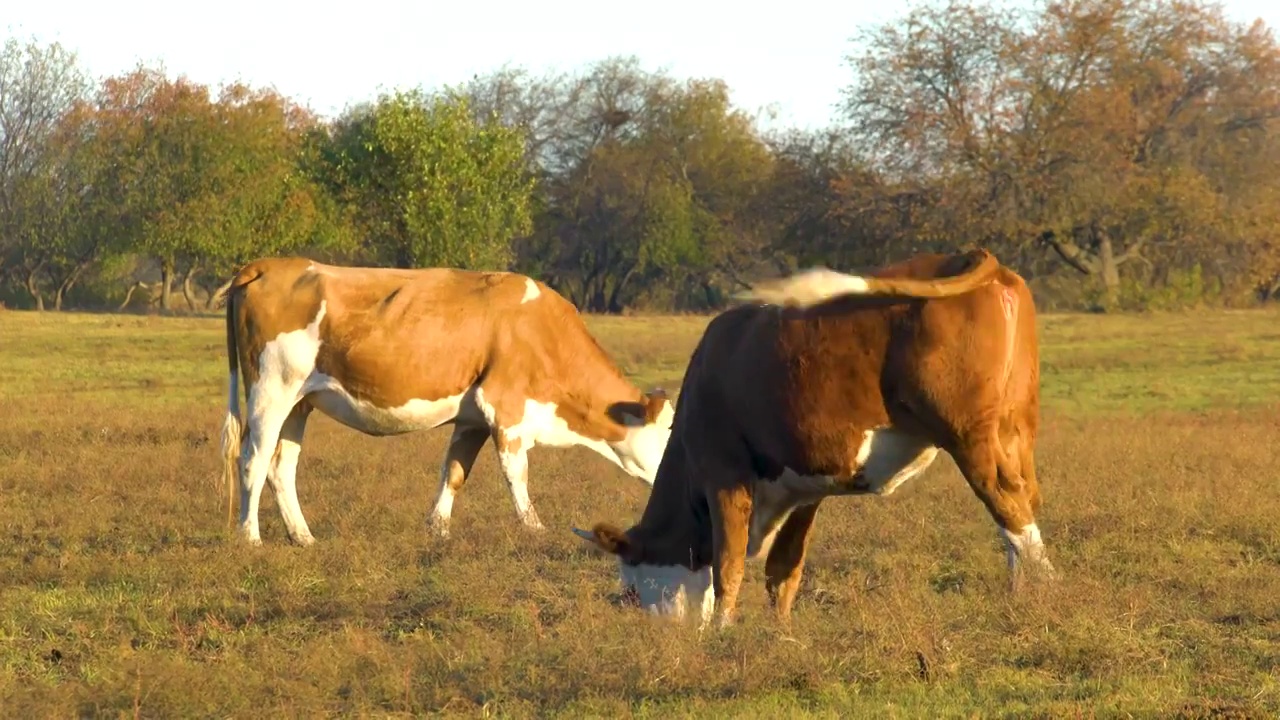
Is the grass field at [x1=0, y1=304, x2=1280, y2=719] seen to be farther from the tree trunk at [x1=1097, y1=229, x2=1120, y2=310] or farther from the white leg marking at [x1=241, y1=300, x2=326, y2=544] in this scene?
the tree trunk at [x1=1097, y1=229, x2=1120, y2=310]

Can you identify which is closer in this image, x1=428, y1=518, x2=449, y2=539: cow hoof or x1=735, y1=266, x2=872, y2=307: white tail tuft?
x1=735, y1=266, x2=872, y2=307: white tail tuft

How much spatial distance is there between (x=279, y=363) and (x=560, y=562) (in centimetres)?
268

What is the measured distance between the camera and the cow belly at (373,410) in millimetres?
10500

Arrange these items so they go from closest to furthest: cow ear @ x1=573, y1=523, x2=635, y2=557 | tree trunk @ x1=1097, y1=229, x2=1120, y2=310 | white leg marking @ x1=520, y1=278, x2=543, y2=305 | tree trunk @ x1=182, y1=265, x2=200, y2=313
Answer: cow ear @ x1=573, y1=523, x2=635, y2=557, white leg marking @ x1=520, y1=278, x2=543, y2=305, tree trunk @ x1=1097, y1=229, x2=1120, y2=310, tree trunk @ x1=182, y1=265, x2=200, y2=313

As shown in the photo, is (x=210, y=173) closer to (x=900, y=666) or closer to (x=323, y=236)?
(x=323, y=236)

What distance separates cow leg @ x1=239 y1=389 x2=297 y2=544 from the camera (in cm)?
1029

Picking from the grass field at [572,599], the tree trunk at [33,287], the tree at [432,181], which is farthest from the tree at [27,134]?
the grass field at [572,599]

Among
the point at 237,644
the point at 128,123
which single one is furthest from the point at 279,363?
the point at 128,123

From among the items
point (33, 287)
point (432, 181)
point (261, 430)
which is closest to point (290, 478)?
point (261, 430)

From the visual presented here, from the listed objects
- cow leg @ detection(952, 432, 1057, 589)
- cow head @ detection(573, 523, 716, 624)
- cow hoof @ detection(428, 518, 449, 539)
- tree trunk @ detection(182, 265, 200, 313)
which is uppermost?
cow leg @ detection(952, 432, 1057, 589)

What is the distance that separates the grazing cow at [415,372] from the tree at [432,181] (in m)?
27.8

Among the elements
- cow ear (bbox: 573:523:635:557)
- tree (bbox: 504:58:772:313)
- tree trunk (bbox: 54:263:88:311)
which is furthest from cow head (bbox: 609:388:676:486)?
tree trunk (bbox: 54:263:88:311)

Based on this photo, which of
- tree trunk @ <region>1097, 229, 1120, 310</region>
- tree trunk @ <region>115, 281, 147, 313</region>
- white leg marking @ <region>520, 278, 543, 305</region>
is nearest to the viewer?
white leg marking @ <region>520, 278, 543, 305</region>

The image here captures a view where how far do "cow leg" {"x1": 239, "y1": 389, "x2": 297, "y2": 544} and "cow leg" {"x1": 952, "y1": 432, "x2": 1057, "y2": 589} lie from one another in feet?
16.6
